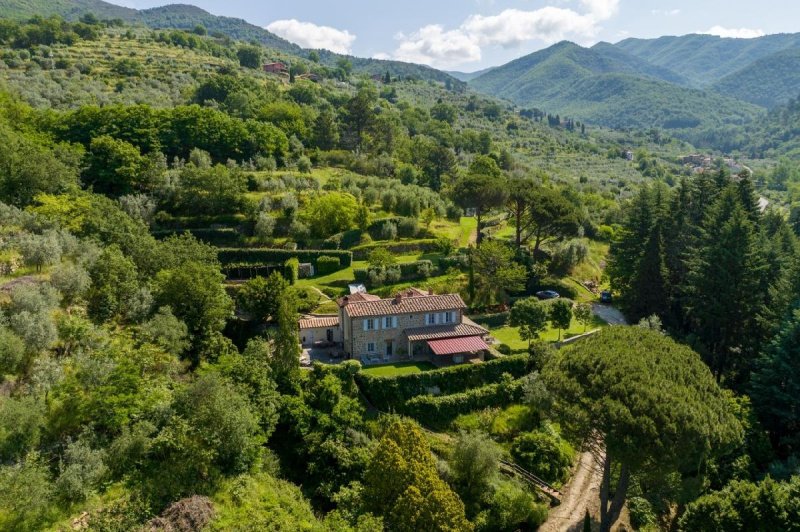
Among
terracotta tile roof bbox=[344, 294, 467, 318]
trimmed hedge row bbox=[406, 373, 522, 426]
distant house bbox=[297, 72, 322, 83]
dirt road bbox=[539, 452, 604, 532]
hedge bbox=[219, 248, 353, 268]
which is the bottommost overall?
dirt road bbox=[539, 452, 604, 532]

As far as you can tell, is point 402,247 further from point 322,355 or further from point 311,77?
point 311,77

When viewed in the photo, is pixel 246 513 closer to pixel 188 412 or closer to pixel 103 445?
pixel 188 412

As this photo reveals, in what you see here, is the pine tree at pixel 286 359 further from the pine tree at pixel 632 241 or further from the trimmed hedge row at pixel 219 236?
the pine tree at pixel 632 241

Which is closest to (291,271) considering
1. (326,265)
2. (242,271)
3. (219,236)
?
(326,265)

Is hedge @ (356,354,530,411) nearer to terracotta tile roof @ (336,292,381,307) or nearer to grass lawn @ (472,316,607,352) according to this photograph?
grass lawn @ (472,316,607,352)

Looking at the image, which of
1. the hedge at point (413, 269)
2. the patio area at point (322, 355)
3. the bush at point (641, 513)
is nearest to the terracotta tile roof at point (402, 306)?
the patio area at point (322, 355)

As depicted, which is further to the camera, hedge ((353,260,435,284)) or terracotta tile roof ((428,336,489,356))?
hedge ((353,260,435,284))

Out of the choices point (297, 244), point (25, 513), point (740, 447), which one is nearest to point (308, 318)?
point (297, 244)

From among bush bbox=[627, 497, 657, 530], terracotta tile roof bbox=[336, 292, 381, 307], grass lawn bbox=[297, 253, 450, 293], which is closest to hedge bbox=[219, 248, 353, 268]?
grass lawn bbox=[297, 253, 450, 293]

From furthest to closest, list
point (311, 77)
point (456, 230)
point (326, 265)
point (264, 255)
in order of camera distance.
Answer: point (311, 77) < point (456, 230) < point (326, 265) < point (264, 255)
